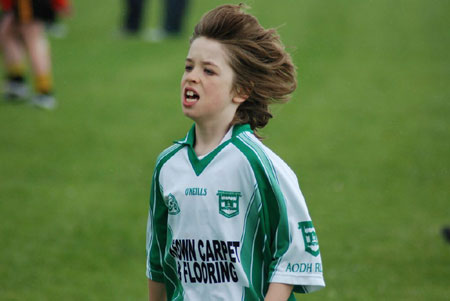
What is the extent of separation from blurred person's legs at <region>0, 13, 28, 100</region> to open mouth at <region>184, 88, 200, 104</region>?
8.07m

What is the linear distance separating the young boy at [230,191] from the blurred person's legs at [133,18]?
1320 centimetres

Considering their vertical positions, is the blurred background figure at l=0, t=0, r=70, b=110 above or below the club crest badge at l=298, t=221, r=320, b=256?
below

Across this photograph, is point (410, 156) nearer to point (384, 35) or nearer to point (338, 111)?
point (338, 111)

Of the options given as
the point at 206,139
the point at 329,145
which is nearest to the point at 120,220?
the point at 329,145

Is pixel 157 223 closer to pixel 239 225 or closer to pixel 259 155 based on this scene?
pixel 239 225

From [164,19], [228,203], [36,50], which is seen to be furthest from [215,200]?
[164,19]

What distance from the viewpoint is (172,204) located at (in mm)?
2695

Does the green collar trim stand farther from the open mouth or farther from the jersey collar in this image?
the open mouth

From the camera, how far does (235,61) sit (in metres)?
2.71

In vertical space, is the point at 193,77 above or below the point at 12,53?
above

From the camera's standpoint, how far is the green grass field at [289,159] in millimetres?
5555

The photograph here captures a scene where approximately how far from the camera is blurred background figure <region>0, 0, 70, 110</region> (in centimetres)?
1001

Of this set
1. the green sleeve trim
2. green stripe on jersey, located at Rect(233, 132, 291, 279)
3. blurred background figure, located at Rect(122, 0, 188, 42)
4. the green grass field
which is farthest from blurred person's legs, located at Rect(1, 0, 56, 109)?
green stripe on jersey, located at Rect(233, 132, 291, 279)

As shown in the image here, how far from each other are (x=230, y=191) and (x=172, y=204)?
9.3 inches
